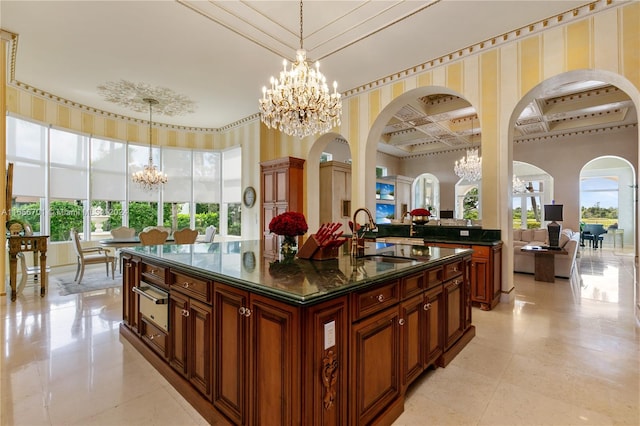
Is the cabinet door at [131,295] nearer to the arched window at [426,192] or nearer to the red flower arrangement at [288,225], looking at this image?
the red flower arrangement at [288,225]

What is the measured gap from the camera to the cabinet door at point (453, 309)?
237cm

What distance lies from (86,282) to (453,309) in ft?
19.4

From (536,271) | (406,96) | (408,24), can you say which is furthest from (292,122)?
(536,271)

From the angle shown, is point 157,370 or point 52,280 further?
point 52,280

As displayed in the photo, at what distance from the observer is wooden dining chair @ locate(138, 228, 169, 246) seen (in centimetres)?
487

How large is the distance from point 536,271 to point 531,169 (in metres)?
6.40

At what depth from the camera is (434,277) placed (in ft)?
7.09

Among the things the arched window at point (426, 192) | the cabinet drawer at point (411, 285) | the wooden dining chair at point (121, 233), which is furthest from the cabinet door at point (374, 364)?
the arched window at point (426, 192)

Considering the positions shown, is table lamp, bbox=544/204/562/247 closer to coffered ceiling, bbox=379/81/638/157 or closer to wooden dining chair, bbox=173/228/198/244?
coffered ceiling, bbox=379/81/638/157

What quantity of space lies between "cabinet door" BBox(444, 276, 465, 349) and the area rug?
206 inches

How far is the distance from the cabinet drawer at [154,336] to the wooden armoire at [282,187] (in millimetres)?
3665

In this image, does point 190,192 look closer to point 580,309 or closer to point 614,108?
point 580,309

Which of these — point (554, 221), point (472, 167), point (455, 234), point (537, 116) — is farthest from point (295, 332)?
point (537, 116)

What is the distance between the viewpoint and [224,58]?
454 centimetres
